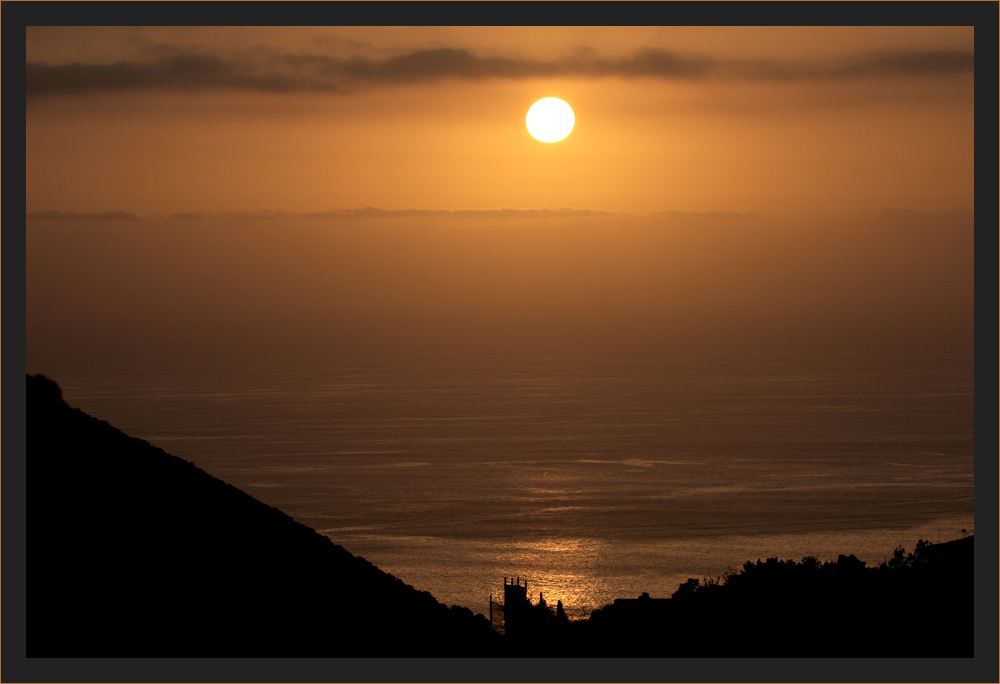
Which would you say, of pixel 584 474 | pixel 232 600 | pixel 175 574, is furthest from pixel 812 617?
pixel 584 474

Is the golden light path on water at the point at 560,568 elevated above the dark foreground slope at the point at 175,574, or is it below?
below

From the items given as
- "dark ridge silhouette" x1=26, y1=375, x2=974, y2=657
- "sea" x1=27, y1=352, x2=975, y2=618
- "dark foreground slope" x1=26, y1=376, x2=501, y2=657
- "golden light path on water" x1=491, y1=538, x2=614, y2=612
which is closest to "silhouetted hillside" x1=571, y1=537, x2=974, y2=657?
"dark ridge silhouette" x1=26, y1=375, x2=974, y2=657

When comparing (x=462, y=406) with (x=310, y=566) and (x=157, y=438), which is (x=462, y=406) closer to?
(x=157, y=438)

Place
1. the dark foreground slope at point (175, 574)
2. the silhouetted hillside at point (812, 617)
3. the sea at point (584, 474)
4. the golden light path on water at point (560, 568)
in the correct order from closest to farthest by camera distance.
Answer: the dark foreground slope at point (175, 574)
the silhouetted hillside at point (812, 617)
the golden light path on water at point (560, 568)
the sea at point (584, 474)

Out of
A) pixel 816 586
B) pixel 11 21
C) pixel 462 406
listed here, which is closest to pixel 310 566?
pixel 11 21

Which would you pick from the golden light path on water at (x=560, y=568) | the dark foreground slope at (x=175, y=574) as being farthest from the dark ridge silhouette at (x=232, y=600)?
Result: the golden light path on water at (x=560, y=568)

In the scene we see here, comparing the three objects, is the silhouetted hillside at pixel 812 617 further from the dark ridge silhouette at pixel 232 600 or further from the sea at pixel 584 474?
the sea at pixel 584 474
